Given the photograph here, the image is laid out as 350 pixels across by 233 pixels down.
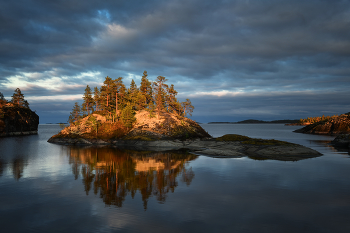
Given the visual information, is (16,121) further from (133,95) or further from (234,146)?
(234,146)

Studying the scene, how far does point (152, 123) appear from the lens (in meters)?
70.0

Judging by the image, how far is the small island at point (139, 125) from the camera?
60312 millimetres

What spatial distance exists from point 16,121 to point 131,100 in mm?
81965

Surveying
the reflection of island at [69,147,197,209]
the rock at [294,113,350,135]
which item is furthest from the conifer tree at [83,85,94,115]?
the rock at [294,113,350,135]

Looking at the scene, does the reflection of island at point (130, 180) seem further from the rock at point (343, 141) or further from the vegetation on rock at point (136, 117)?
the rock at point (343, 141)

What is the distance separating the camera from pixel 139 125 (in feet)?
230

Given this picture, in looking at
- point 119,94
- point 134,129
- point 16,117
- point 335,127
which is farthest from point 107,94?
point 335,127

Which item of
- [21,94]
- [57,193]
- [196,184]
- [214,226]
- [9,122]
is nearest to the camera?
[214,226]

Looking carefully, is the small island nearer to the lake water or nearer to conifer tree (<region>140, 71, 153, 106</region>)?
conifer tree (<region>140, 71, 153, 106</region>)

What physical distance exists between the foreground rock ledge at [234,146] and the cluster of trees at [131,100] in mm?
11215

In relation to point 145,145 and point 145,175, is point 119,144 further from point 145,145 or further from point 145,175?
point 145,175

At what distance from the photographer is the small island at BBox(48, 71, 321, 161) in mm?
60312

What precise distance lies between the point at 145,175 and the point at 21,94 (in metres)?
138

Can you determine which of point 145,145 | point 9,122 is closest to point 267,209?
point 145,145
